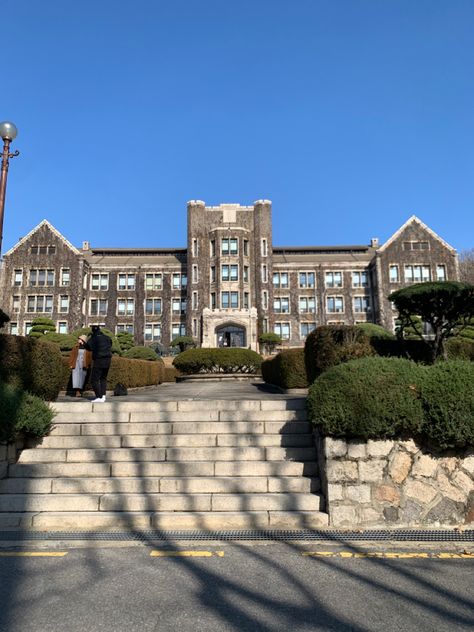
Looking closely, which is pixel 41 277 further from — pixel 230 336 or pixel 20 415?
pixel 20 415

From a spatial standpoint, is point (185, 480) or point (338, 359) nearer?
point (185, 480)

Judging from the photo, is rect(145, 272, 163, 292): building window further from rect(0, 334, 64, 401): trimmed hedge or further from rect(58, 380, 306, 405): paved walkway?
rect(0, 334, 64, 401): trimmed hedge

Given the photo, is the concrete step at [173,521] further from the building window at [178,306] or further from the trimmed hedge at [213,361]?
the building window at [178,306]

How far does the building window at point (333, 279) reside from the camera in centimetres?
6069

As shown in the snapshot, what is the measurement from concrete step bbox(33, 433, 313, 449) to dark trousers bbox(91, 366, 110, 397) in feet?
8.70

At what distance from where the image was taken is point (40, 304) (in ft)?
192

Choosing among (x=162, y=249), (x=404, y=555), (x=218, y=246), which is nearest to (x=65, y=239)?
(x=162, y=249)

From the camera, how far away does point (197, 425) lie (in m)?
7.27

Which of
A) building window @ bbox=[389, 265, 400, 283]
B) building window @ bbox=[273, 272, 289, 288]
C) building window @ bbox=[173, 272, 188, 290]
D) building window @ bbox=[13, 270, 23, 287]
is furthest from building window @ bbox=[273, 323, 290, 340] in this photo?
building window @ bbox=[13, 270, 23, 287]

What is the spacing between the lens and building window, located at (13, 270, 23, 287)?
194ft

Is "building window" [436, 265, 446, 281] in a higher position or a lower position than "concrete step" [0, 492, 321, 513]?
higher

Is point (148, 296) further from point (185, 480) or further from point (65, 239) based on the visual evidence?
point (185, 480)

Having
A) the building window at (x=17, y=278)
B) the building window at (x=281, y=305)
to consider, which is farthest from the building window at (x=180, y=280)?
the building window at (x=17, y=278)

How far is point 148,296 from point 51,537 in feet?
188
